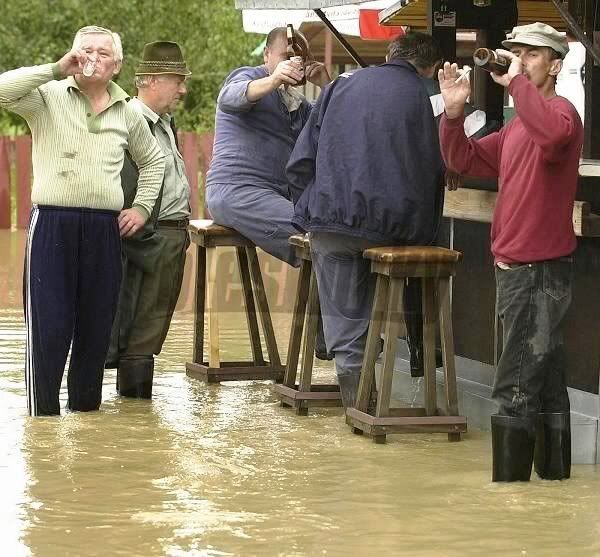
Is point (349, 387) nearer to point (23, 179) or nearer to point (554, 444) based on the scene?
point (554, 444)

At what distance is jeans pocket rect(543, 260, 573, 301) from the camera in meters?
6.55

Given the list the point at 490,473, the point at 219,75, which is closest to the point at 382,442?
the point at 490,473

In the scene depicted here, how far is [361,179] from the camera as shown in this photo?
7672 mm

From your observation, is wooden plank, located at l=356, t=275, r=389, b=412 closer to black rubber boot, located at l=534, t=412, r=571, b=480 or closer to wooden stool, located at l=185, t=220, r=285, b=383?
black rubber boot, located at l=534, t=412, r=571, b=480

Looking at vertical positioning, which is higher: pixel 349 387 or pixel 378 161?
pixel 378 161

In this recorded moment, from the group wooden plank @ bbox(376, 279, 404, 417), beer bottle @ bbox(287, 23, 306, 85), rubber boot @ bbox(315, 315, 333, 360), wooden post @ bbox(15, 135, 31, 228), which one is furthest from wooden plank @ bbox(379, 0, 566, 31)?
wooden post @ bbox(15, 135, 31, 228)

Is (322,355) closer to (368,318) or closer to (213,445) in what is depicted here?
(368,318)

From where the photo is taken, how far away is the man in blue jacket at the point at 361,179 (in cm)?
769

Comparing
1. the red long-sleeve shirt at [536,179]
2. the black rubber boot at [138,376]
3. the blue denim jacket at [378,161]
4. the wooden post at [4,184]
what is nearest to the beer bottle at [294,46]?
the blue denim jacket at [378,161]

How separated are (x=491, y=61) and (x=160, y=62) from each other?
3.09m

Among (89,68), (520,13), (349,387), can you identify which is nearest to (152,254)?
(89,68)

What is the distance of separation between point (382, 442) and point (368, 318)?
72 cm

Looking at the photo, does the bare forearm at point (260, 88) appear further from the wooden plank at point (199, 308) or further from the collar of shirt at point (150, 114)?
the wooden plank at point (199, 308)

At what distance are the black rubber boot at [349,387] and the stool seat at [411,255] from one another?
71cm
